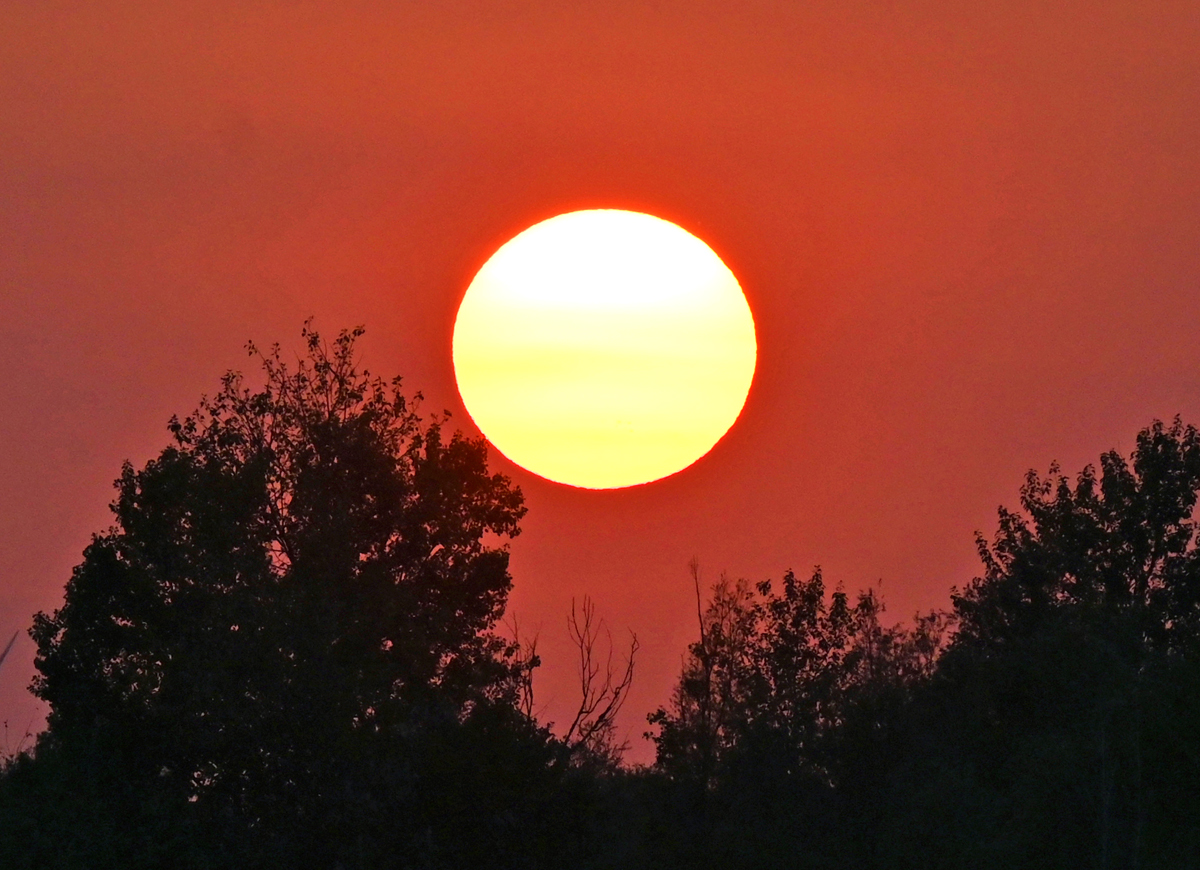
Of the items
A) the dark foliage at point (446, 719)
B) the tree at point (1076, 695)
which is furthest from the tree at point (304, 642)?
the tree at point (1076, 695)

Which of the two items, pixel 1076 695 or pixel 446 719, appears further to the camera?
pixel 1076 695

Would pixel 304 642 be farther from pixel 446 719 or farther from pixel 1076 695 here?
pixel 1076 695

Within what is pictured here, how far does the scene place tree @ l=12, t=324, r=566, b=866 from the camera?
Answer: 136 feet

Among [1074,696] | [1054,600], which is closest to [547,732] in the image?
[1074,696]

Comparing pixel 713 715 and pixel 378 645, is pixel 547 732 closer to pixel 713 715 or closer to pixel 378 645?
pixel 378 645

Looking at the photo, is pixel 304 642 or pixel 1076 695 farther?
pixel 1076 695

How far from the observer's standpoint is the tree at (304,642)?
4159cm

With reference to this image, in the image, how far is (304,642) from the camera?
44062 millimetres

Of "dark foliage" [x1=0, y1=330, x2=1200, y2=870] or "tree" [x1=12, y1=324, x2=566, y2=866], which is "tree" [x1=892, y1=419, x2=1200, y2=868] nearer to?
"dark foliage" [x1=0, y1=330, x2=1200, y2=870]

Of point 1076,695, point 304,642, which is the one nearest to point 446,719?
point 304,642

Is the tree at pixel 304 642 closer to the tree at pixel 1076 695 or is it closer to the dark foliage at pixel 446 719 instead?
the dark foliage at pixel 446 719

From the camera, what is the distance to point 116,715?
52.1 m

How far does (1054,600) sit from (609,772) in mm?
23692

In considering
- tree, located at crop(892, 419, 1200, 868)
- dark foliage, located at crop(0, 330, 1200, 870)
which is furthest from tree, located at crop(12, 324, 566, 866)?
tree, located at crop(892, 419, 1200, 868)
